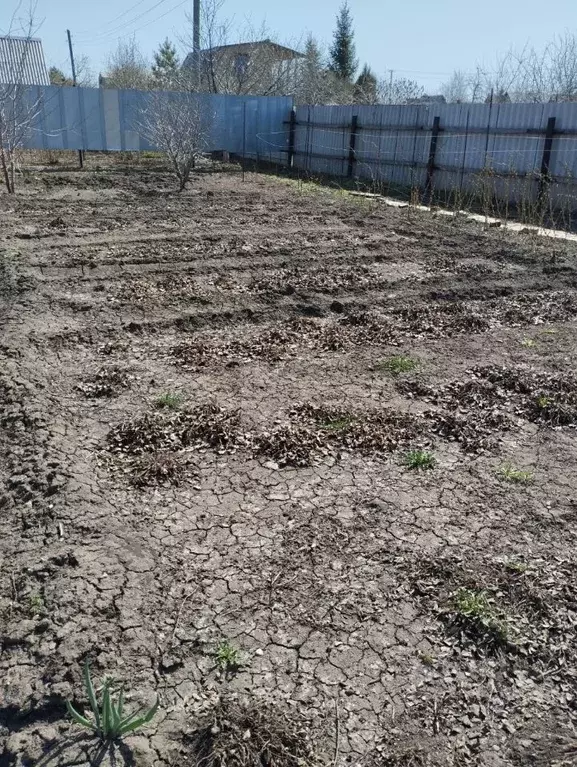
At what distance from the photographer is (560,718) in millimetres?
→ 2010

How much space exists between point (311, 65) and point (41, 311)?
2907cm

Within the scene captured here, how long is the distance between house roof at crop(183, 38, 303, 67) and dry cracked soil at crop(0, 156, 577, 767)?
21221 millimetres

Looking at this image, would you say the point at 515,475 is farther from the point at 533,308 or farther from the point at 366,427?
the point at 533,308

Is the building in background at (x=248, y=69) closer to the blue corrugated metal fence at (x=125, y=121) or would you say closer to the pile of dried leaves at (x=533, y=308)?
the blue corrugated metal fence at (x=125, y=121)

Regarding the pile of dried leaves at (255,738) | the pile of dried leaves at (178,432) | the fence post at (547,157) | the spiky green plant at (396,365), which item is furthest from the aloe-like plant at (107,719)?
the fence post at (547,157)

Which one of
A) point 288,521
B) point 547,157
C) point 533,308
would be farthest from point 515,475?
point 547,157

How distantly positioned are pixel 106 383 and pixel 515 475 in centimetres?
260

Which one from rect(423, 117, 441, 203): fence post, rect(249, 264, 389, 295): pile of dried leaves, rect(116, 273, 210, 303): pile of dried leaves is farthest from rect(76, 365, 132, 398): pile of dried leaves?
rect(423, 117, 441, 203): fence post

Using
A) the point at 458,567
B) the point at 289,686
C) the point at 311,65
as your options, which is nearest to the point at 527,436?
the point at 458,567

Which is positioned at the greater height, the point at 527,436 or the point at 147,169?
the point at 147,169

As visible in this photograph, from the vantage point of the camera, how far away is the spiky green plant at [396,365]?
4.62 m

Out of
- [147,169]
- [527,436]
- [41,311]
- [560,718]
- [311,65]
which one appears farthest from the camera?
[311,65]

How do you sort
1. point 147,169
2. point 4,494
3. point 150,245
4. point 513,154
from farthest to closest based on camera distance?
point 147,169, point 513,154, point 150,245, point 4,494

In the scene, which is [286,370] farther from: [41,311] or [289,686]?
[289,686]
